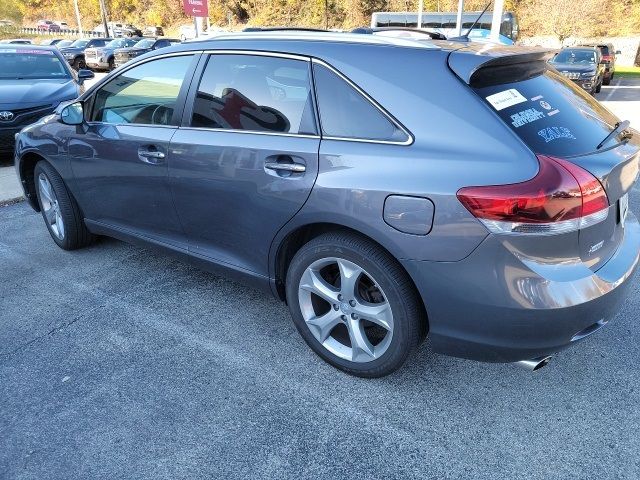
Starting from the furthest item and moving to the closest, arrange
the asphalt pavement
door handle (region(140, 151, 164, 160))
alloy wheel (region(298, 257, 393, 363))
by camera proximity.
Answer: door handle (region(140, 151, 164, 160)) < alloy wheel (region(298, 257, 393, 363)) < the asphalt pavement

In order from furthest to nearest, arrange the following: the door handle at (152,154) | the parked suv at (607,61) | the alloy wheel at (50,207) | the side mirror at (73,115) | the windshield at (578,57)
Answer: the parked suv at (607,61), the windshield at (578,57), the alloy wheel at (50,207), the side mirror at (73,115), the door handle at (152,154)

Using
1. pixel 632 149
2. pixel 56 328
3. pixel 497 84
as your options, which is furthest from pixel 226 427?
pixel 632 149

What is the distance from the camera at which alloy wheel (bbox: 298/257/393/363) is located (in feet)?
8.14

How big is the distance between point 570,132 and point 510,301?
0.84m

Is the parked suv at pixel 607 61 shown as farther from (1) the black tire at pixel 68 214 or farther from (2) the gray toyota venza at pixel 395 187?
(1) the black tire at pixel 68 214

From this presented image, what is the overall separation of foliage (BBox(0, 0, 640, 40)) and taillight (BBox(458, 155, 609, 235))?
41.2 m

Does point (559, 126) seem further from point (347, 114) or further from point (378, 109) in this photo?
point (347, 114)

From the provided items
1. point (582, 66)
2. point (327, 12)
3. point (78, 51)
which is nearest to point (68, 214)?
point (582, 66)

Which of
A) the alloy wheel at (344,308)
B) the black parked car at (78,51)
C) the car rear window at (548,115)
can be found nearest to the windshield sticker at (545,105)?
the car rear window at (548,115)

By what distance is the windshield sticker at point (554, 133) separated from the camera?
2191 mm

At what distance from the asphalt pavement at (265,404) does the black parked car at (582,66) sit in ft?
49.4

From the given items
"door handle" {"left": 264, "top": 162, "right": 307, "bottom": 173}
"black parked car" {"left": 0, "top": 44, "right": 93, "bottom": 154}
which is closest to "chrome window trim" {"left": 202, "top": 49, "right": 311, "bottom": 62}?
"door handle" {"left": 264, "top": 162, "right": 307, "bottom": 173}

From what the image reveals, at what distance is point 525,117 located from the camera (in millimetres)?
2227

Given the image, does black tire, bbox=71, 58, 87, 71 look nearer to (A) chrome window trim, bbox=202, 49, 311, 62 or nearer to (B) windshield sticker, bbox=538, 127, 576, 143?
(A) chrome window trim, bbox=202, 49, 311, 62
